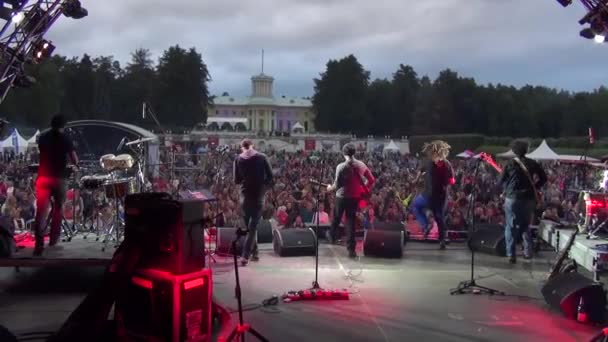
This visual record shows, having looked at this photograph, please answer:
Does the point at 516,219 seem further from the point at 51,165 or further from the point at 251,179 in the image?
the point at 51,165

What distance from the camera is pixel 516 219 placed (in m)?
7.41

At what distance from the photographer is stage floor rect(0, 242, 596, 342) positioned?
4.75m

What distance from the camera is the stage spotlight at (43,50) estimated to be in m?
9.98

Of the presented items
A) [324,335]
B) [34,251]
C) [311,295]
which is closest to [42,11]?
[34,251]

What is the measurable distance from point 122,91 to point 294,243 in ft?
179

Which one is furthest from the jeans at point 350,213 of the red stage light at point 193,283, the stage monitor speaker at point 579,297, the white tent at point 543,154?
the white tent at point 543,154

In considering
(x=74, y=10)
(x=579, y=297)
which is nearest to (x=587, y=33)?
(x=579, y=297)

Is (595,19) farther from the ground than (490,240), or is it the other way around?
(595,19)

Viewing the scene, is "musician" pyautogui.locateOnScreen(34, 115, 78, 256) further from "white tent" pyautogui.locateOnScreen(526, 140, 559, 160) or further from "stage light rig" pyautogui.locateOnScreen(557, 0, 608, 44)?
"white tent" pyautogui.locateOnScreen(526, 140, 559, 160)

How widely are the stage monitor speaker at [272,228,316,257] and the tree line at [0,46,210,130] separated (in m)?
40.9

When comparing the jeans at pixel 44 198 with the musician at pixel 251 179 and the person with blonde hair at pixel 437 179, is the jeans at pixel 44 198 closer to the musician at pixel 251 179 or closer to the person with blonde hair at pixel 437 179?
the musician at pixel 251 179

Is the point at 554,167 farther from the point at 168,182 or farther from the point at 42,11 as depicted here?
the point at 42,11

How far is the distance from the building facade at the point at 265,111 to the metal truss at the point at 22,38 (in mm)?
86547

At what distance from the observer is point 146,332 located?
4176mm
